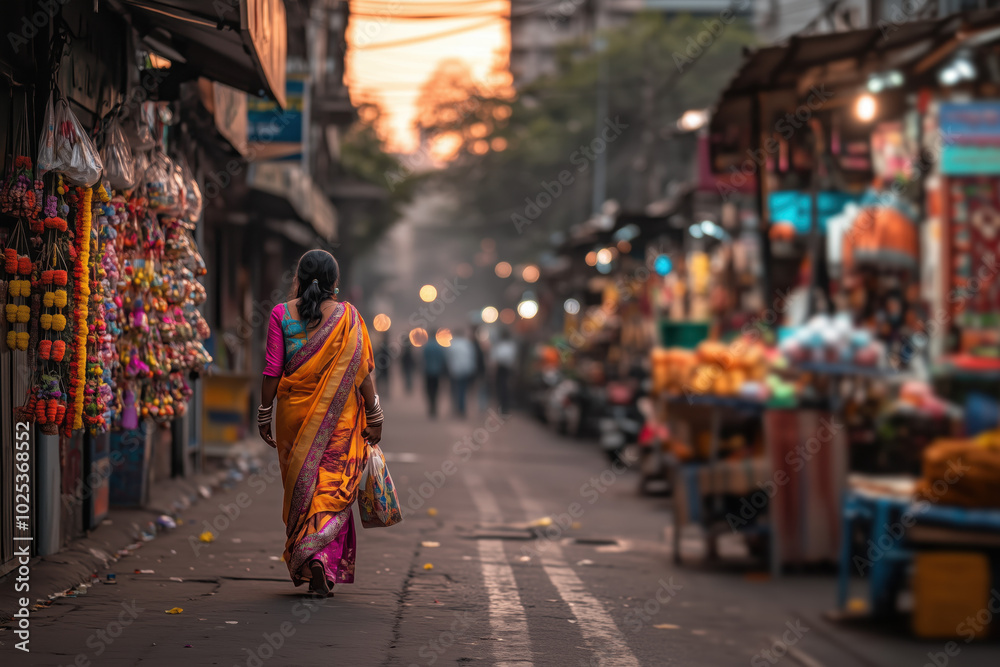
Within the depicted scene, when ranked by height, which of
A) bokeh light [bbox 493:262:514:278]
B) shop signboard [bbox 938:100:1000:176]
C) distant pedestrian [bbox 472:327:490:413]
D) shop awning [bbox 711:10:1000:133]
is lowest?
distant pedestrian [bbox 472:327:490:413]

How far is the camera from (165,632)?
5.51 metres

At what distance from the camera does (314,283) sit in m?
6.45

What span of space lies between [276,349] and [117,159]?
1.84m

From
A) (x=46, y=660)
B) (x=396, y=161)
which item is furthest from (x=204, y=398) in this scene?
(x=396, y=161)

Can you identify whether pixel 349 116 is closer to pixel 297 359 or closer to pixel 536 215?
pixel 297 359

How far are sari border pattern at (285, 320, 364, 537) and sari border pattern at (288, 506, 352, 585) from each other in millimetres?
112

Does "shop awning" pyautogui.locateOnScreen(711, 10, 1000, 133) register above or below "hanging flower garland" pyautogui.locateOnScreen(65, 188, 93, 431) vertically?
above

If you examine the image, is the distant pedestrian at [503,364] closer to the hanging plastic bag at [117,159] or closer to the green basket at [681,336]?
the green basket at [681,336]

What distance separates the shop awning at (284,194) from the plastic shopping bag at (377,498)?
24.8 ft

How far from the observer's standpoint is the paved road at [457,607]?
532cm

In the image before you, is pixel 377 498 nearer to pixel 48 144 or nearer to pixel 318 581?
pixel 318 581

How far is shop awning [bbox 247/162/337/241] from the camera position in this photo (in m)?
13.8

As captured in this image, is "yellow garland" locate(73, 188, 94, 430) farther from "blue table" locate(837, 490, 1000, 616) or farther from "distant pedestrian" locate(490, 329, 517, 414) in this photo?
"distant pedestrian" locate(490, 329, 517, 414)

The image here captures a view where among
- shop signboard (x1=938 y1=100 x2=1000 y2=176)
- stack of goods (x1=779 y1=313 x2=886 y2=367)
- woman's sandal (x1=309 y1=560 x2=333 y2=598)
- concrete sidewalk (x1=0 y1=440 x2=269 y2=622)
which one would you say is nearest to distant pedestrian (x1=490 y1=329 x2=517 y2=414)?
concrete sidewalk (x1=0 y1=440 x2=269 y2=622)
